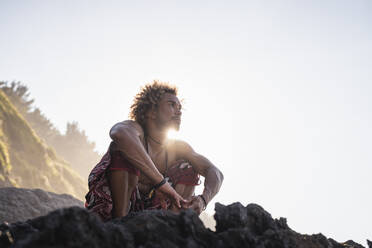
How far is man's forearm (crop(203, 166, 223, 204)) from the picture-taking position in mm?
3292

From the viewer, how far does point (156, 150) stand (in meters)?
3.90

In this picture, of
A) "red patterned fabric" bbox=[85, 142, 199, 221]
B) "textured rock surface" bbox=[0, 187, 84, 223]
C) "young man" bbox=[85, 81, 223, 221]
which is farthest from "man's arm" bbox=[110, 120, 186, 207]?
"textured rock surface" bbox=[0, 187, 84, 223]

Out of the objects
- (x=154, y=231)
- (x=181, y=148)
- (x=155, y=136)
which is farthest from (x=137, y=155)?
(x=154, y=231)

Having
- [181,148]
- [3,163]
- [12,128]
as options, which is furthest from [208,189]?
[12,128]

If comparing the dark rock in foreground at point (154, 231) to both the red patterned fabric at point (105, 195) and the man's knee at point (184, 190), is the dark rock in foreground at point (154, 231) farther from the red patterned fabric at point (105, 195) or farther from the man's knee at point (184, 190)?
the man's knee at point (184, 190)

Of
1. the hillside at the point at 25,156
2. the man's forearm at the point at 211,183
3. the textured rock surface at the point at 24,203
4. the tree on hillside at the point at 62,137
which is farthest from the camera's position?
the tree on hillside at the point at 62,137

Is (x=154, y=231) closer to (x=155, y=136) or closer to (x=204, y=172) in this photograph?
(x=204, y=172)

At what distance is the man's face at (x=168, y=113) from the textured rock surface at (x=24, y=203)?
19.5 ft

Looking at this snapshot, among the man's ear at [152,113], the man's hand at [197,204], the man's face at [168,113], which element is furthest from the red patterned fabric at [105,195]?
the man's ear at [152,113]

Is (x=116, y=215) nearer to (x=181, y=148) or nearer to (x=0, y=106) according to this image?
(x=181, y=148)

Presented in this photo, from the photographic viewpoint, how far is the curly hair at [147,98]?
4051 millimetres

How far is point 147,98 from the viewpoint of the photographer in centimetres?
415

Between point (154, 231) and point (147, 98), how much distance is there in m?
2.69

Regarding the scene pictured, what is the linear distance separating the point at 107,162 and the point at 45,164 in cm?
2247
